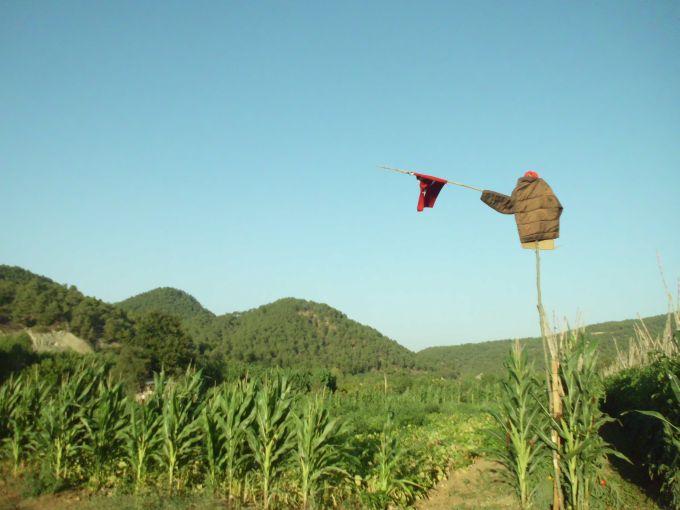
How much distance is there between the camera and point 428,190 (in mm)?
6594

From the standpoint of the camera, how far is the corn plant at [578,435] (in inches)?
231

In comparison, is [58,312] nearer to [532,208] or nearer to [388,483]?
[388,483]

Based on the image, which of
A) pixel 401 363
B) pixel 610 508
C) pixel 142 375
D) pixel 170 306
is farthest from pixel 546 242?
pixel 170 306

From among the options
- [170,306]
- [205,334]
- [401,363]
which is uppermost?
[170,306]

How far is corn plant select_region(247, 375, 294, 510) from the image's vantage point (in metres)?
7.61

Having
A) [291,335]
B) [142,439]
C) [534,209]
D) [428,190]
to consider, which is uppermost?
[291,335]

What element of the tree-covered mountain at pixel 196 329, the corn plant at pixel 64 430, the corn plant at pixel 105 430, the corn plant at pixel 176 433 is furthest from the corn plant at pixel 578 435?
the tree-covered mountain at pixel 196 329

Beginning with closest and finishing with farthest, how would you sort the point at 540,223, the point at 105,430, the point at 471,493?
the point at 540,223 → the point at 471,493 → the point at 105,430

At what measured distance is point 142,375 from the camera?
47844 mm

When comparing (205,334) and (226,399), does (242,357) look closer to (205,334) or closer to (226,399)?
(205,334)

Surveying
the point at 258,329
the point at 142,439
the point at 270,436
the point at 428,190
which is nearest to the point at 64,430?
the point at 142,439

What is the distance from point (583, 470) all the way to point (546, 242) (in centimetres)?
330

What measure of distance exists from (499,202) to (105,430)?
29.7 feet

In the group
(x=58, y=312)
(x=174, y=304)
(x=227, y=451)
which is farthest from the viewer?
(x=174, y=304)
